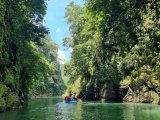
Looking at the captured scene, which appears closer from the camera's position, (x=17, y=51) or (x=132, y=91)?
(x=17, y=51)

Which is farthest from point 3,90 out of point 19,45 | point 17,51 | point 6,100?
point 19,45

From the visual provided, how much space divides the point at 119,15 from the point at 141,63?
7.48 metres

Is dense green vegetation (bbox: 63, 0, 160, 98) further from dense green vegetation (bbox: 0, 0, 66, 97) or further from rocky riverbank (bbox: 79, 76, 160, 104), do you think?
dense green vegetation (bbox: 0, 0, 66, 97)

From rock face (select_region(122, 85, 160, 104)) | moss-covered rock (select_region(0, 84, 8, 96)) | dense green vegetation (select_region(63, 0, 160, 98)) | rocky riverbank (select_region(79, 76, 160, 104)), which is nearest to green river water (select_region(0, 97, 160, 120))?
moss-covered rock (select_region(0, 84, 8, 96))

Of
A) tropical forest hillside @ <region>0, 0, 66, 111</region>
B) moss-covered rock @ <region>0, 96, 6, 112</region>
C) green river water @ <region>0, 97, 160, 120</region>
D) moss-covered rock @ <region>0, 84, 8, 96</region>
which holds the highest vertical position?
tropical forest hillside @ <region>0, 0, 66, 111</region>

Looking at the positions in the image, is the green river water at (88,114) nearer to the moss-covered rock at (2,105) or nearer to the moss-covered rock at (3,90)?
the moss-covered rock at (2,105)

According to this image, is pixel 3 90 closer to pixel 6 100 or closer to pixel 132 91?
pixel 6 100

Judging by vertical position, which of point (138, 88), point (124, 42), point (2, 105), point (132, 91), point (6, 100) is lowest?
point (2, 105)

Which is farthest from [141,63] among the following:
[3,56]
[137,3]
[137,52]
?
[3,56]

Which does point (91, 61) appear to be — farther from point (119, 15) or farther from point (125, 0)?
point (125, 0)

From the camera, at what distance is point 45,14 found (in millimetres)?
23031

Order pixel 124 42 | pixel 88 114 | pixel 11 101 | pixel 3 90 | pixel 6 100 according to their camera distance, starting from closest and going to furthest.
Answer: pixel 88 114, pixel 3 90, pixel 6 100, pixel 11 101, pixel 124 42

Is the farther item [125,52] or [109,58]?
[109,58]

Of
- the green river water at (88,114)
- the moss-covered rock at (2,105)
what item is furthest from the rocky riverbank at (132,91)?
the moss-covered rock at (2,105)
